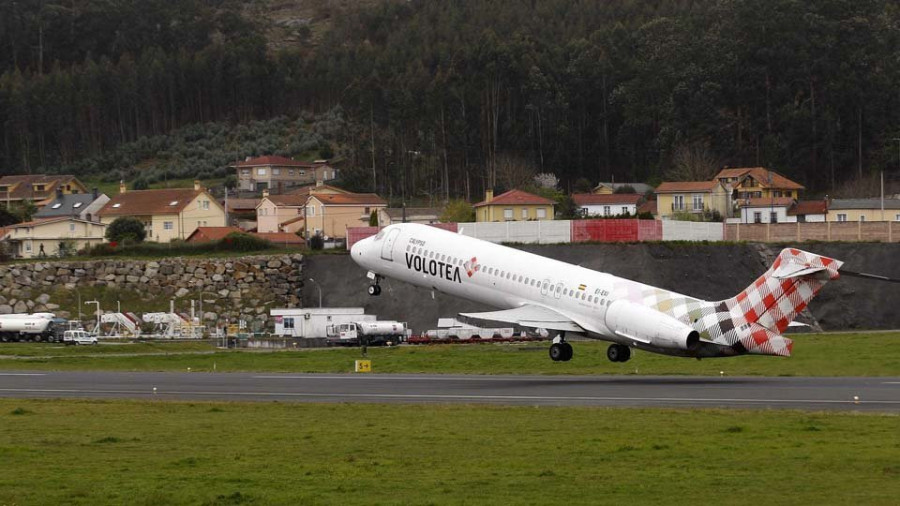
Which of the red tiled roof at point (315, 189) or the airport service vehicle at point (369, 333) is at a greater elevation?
the red tiled roof at point (315, 189)

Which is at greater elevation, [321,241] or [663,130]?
[663,130]

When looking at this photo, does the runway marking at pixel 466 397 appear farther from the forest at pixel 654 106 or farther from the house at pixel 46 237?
the forest at pixel 654 106

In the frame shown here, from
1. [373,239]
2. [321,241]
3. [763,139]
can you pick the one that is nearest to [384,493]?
[373,239]

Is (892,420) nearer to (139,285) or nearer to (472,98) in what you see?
(139,285)

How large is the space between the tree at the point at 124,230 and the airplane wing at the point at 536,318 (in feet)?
248

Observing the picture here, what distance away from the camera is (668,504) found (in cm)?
2400

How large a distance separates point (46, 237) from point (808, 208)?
2767 inches

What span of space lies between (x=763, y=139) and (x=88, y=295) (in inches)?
3197

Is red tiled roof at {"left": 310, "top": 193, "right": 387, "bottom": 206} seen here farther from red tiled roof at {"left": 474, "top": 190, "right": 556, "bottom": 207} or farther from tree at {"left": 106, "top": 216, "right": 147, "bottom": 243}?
red tiled roof at {"left": 474, "top": 190, "right": 556, "bottom": 207}

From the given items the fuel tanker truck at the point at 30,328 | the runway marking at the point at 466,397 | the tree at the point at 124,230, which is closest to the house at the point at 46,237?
the tree at the point at 124,230

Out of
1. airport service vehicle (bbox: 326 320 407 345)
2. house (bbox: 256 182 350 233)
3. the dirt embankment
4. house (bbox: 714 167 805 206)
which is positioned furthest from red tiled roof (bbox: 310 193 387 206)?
airport service vehicle (bbox: 326 320 407 345)

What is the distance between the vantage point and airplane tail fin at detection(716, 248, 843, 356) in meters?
46.4

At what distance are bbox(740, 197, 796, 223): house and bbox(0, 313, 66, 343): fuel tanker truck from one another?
6430 cm

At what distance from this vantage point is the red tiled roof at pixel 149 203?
138875mm
